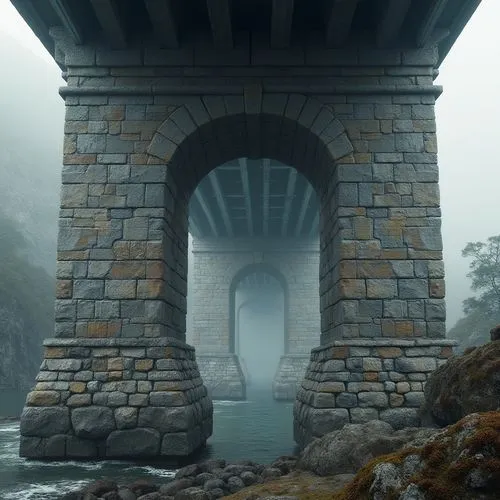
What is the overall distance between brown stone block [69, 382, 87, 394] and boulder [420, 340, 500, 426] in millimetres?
4423

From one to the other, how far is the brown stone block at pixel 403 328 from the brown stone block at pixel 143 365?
342 centimetres

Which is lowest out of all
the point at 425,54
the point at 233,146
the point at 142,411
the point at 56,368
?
the point at 142,411

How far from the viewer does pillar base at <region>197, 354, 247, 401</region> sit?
22.6 meters

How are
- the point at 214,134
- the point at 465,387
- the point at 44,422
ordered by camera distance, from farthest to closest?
the point at 214,134, the point at 44,422, the point at 465,387

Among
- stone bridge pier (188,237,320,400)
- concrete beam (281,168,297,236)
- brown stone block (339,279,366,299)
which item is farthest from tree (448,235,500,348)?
brown stone block (339,279,366,299)

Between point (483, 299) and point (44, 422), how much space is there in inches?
1117

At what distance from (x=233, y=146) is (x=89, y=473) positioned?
18.8 feet

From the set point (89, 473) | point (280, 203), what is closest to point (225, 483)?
point (89, 473)

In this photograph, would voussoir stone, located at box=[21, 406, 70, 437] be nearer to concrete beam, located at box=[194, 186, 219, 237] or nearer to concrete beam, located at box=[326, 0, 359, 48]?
concrete beam, located at box=[326, 0, 359, 48]

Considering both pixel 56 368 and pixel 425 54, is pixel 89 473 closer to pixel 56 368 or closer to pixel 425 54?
pixel 56 368

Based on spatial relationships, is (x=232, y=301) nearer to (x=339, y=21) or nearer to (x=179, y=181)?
(x=179, y=181)

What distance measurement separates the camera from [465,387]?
5.12 m

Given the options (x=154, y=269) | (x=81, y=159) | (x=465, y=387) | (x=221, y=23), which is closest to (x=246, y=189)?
(x=81, y=159)

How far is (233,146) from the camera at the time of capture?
1024 cm
